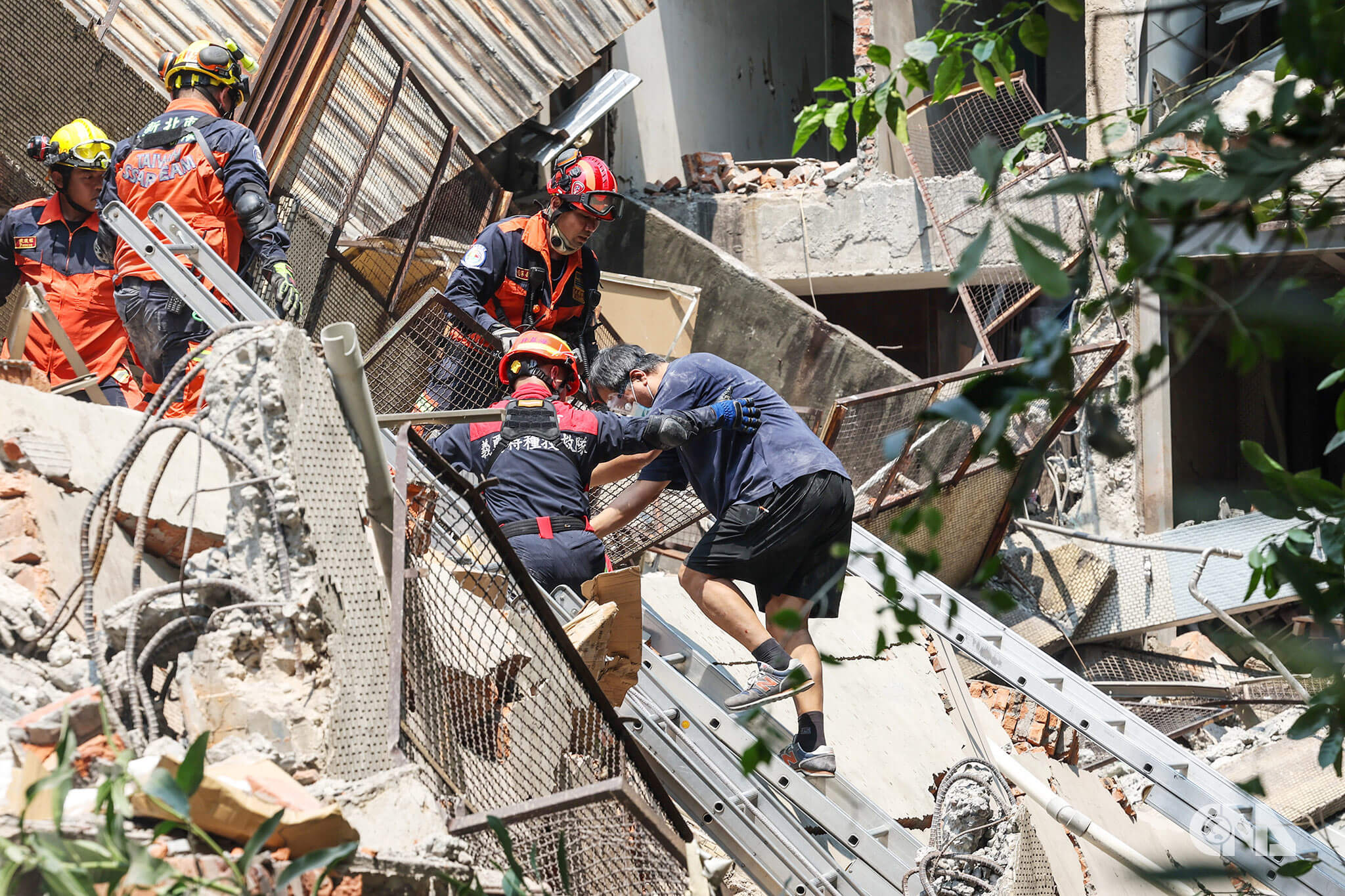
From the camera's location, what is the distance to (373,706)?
2299mm

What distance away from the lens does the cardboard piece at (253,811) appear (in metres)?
1.82

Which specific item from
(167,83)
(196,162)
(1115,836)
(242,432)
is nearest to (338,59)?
(167,83)

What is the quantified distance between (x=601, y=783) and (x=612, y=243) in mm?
6833

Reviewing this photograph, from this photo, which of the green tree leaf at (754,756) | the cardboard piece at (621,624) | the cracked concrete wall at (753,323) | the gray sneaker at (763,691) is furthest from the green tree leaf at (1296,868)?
the cracked concrete wall at (753,323)

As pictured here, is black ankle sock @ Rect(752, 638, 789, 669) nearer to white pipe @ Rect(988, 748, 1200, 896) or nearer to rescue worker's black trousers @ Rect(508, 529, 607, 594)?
rescue worker's black trousers @ Rect(508, 529, 607, 594)

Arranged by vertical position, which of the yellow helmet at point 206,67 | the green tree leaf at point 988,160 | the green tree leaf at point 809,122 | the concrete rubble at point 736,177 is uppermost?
the yellow helmet at point 206,67

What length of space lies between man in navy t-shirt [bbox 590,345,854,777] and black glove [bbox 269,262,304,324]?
107cm

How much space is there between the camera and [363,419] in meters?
2.44

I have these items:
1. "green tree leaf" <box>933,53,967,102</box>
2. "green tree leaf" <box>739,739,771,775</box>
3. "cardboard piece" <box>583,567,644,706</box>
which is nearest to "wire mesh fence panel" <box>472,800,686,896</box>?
"cardboard piece" <box>583,567,644,706</box>

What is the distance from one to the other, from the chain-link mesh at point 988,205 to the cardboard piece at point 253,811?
21.2 feet

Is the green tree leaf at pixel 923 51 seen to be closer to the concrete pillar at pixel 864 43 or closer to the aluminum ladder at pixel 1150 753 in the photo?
the aluminum ladder at pixel 1150 753

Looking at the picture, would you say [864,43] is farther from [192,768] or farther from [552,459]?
[192,768]

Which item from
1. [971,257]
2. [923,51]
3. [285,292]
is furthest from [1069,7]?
[285,292]

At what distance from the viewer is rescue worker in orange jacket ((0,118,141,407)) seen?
16.6 feet
